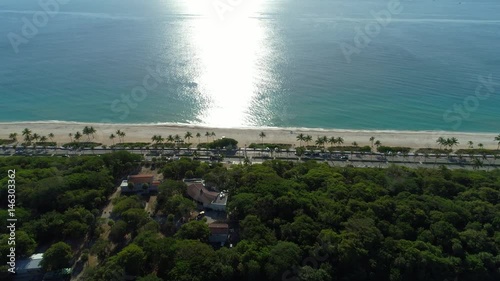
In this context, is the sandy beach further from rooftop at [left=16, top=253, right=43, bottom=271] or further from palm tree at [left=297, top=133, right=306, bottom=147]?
rooftop at [left=16, top=253, right=43, bottom=271]

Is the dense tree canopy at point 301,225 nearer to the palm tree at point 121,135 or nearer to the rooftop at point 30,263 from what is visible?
the rooftop at point 30,263

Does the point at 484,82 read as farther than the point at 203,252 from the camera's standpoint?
Yes

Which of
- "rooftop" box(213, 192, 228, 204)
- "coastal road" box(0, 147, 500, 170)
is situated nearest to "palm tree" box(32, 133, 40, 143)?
"coastal road" box(0, 147, 500, 170)

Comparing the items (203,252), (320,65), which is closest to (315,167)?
(203,252)

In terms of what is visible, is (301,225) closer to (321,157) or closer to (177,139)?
(321,157)

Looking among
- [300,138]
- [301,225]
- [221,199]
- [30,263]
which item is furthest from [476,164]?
[30,263]

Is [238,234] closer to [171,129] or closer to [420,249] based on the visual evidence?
[420,249]

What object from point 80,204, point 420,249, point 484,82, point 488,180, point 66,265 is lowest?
point 66,265
